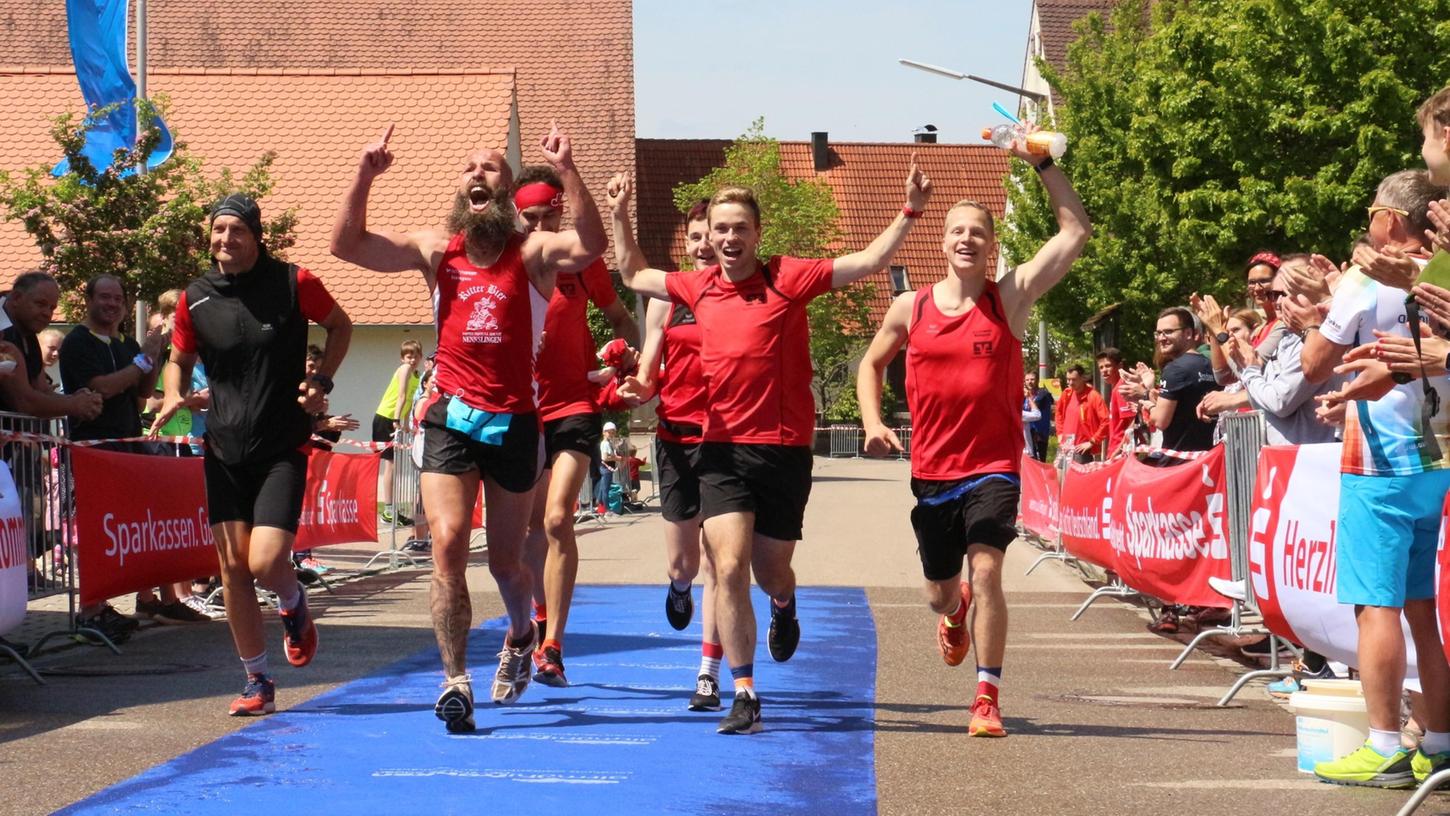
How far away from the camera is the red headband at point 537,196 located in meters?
9.20

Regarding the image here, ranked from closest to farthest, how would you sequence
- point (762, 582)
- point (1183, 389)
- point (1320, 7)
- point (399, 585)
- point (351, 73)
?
point (762, 582) < point (1183, 389) < point (399, 585) < point (1320, 7) < point (351, 73)

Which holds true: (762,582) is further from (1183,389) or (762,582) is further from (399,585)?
(399,585)

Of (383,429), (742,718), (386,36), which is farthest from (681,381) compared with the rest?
(386,36)

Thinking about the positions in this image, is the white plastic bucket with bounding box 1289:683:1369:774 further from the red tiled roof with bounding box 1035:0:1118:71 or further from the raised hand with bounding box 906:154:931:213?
the red tiled roof with bounding box 1035:0:1118:71

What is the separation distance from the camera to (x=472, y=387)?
321 inches

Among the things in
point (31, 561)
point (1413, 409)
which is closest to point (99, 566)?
point (31, 561)

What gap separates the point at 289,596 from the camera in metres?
8.70

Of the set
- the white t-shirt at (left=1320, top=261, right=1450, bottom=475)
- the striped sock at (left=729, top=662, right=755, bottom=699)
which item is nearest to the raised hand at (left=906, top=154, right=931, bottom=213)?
the white t-shirt at (left=1320, top=261, right=1450, bottom=475)

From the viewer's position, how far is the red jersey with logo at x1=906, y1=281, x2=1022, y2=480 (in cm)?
841

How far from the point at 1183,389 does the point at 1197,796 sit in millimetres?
6919

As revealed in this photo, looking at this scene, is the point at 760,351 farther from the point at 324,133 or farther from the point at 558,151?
the point at 324,133

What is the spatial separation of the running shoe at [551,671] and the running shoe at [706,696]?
887 mm

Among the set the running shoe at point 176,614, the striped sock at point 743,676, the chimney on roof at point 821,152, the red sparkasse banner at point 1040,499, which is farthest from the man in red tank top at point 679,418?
the chimney on roof at point 821,152

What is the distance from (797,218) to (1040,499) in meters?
33.0
